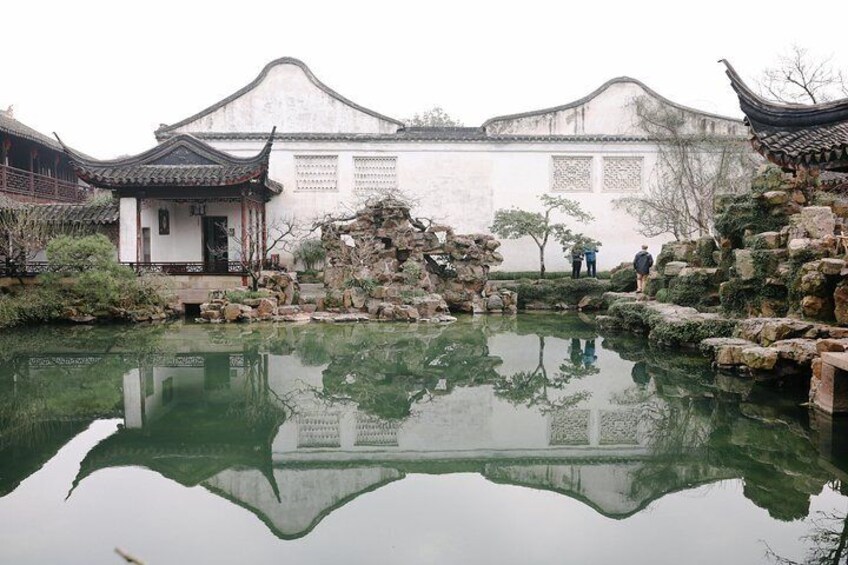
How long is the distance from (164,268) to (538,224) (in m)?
9.51

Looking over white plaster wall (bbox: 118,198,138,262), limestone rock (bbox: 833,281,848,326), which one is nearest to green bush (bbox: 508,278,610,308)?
white plaster wall (bbox: 118,198,138,262)

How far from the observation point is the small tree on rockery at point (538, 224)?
1797 centimetres

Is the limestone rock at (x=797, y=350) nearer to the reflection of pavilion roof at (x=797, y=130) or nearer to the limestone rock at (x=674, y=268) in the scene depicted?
the reflection of pavilion roof at (x=797, y=130)

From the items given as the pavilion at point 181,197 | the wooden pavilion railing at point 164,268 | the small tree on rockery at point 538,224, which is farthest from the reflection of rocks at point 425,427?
the small tree on rockery at point 538,224

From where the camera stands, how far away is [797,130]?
28.6ft

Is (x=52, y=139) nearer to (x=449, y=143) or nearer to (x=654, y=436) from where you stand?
(x=449, y=143)

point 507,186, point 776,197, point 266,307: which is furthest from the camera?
point 507,186

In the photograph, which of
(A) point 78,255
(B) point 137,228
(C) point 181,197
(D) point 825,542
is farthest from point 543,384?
(B) point 137,228

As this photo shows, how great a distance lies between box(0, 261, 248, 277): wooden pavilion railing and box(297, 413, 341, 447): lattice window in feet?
31.0

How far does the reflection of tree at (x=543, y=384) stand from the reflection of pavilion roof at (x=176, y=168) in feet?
29.9

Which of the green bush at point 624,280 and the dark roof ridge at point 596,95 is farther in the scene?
the dark roof ridge at point 596,95

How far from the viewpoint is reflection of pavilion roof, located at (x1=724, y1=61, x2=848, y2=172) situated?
761cm

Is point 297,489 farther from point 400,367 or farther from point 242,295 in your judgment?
point 242,295

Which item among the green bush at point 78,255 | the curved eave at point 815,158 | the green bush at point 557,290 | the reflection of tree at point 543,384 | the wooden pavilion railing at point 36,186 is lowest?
the reflection of tree at point 543,384
